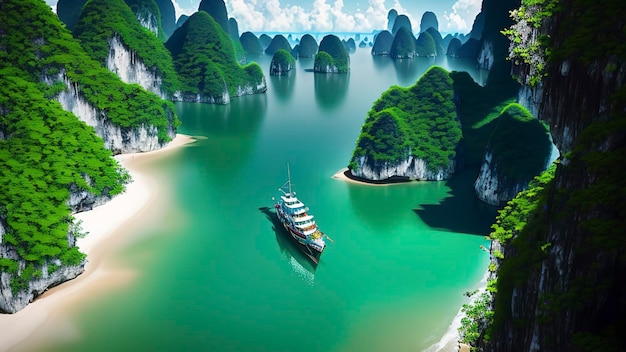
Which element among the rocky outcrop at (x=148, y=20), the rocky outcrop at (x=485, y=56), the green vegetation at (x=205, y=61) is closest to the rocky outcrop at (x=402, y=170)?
the green vegetation at (x=205, y=61)

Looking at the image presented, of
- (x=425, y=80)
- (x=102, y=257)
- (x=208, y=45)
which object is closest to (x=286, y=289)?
(x=102, y=257)

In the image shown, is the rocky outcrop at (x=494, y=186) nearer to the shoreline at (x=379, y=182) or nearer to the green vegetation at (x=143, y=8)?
the shoreline at (x=379, y=182)

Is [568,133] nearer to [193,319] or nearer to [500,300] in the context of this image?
[500,300]

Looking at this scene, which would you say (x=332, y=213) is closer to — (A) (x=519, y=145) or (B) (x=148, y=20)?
(A) (x=519, y=145)

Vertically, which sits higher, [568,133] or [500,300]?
[568,133]

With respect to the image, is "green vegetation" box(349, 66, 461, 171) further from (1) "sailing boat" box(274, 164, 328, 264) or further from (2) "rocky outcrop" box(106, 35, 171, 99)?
(2) "rocky outcrop" box(106, 35, 171, 99)
